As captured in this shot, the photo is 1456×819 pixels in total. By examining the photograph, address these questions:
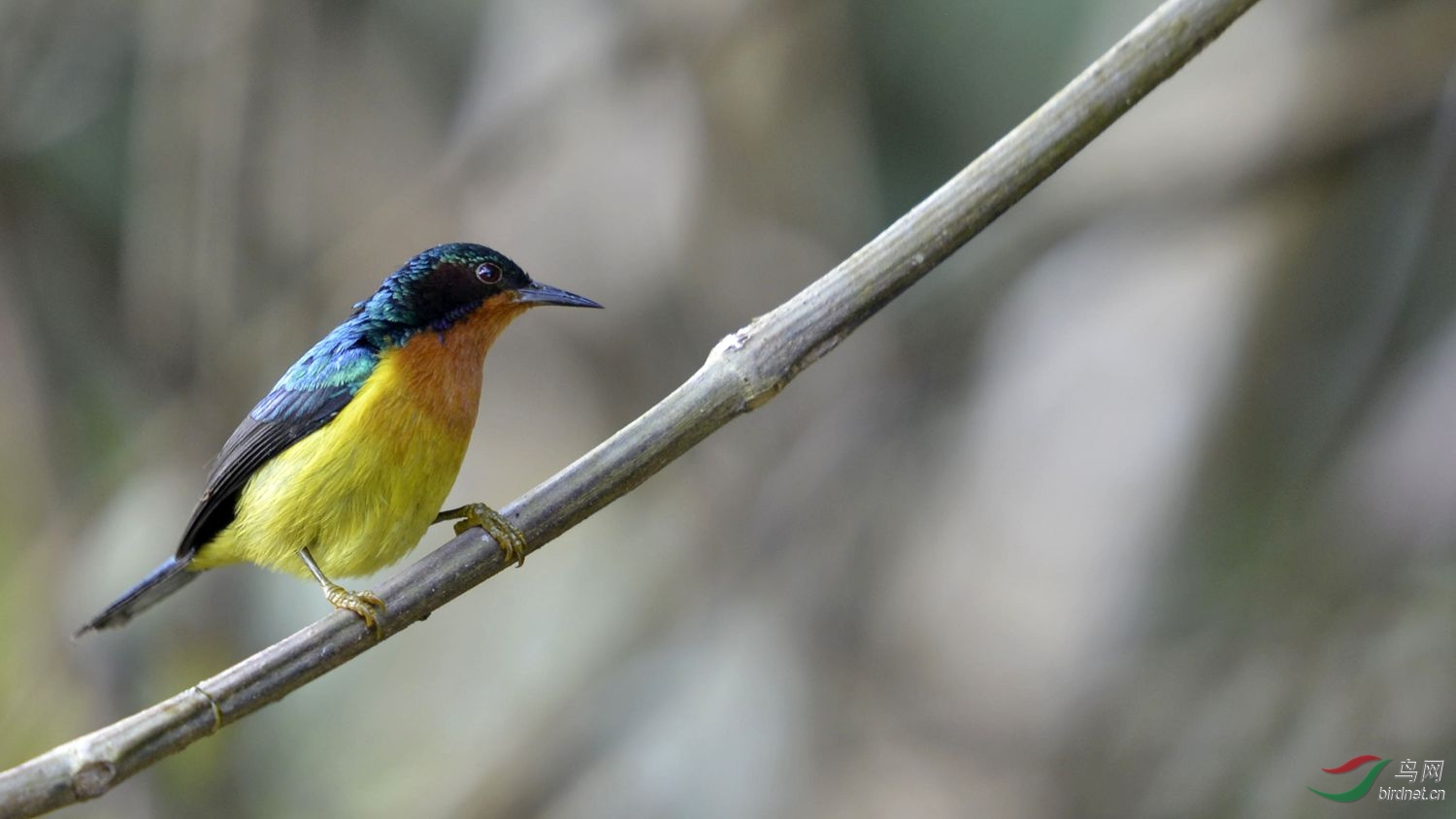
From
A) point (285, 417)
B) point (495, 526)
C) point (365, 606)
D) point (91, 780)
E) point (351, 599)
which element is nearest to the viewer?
point (91, 780)

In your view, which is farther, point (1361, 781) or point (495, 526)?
point (1361, 781)

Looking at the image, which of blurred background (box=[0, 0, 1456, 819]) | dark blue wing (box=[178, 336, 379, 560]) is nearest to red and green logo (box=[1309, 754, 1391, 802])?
blurred background (box=[0, 0, 1456, 819])

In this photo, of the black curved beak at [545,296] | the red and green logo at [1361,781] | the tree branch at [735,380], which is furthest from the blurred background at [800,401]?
the tree branch at [735,380]

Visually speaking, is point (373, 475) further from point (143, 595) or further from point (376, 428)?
point (143, 595)

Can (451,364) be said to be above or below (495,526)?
above

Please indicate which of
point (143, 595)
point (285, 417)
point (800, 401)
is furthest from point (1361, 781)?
point (143, 595)

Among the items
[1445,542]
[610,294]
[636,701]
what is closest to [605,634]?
[636,701]

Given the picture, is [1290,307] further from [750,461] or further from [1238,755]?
[750,461]

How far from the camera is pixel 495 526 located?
331cm

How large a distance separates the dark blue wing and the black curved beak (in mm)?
498

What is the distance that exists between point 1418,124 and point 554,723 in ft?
17.5

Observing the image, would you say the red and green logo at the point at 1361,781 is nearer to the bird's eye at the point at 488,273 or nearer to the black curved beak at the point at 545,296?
the black curved beak at the point at 545,296

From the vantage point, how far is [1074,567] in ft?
23.1

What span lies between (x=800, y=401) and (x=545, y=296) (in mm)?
4068
